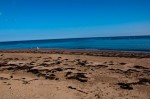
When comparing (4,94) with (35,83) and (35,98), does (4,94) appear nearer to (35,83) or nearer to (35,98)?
(35,98)

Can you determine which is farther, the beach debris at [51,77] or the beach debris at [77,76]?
the beach debris at [51,77]

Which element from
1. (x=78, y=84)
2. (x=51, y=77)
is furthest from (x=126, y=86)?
(x=51, y=77)

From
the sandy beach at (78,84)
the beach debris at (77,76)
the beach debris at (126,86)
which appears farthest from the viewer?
the beach debris at (77,76)

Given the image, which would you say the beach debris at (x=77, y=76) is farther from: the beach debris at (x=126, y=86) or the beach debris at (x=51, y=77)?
the beach debris at (x=126, y=86)

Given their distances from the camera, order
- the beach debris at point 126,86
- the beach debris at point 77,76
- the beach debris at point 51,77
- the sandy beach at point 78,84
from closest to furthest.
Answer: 1. the sandy beach at point 78,84
2. the beach debris at point 126,86
3. the beach debris at point 77,76
4. the beach debris at point 51,77

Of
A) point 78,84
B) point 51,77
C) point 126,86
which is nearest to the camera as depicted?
point 126,86

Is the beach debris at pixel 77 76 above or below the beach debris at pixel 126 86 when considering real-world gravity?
above

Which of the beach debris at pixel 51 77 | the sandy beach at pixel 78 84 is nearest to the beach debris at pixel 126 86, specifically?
the sandy beach at pixel 78 84

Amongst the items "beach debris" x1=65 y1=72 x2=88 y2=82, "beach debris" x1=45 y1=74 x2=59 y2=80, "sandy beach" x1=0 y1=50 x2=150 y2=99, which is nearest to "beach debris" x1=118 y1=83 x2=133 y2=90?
"sandy beach" x1=0 y1=50 x2=150 y2=99

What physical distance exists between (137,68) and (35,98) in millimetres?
10131

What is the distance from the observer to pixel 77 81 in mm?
15133

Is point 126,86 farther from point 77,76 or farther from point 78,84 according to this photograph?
point 77,76

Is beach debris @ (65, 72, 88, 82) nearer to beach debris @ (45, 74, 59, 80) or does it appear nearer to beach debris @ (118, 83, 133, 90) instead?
beach debris @ (45, 74, 59, 80)

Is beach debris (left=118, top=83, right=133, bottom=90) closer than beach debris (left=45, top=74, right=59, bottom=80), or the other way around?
beach debris (left=118, top=83, right=133, bottom=90)
